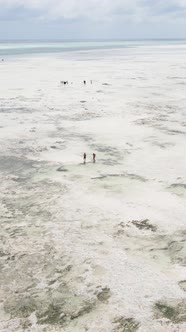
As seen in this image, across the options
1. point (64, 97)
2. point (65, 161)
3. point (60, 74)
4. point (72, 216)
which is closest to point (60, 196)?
point (72, 216)

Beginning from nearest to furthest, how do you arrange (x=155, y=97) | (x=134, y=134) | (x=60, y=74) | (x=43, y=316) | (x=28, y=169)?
(x=43, y=316)
(x=28, y=169)
(x=134, y=134)
(x=155, y=97)
(x=60, y=74)

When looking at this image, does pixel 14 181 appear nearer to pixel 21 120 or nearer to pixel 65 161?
pixel 65 161

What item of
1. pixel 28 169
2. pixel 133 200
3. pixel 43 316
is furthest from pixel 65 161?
pixel 43 316

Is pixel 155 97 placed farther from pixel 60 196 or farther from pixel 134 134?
pixel 60 196

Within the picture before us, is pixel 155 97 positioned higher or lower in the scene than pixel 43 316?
higher

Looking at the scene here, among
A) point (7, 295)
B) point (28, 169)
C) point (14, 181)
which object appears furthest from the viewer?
point (28, 169)

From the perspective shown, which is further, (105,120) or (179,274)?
(105,120)
